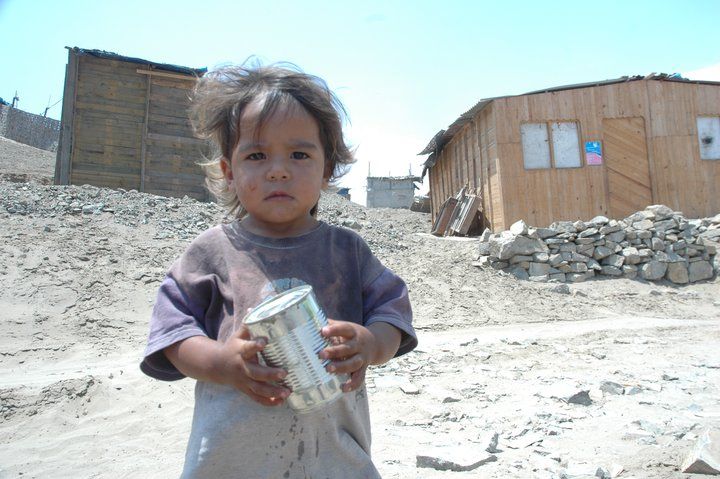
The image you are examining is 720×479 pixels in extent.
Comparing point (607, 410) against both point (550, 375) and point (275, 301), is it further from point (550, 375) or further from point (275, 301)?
point (275, 301)

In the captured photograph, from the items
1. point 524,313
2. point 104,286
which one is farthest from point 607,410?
point 104,286

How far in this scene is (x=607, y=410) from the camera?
146 inches

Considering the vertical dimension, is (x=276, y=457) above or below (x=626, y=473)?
above

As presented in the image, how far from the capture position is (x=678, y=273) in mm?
10461

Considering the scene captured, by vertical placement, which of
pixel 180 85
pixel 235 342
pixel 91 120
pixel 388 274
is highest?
pixel 180 85

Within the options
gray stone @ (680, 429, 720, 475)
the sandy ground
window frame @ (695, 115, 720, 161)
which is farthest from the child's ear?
window frame @ (695, 115, 720, 161)

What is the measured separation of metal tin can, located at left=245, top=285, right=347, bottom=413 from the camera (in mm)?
1108

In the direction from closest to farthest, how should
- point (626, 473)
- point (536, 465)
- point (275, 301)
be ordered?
1. point (275, 301)
2. point (626, 473)
3. point (536, 465)

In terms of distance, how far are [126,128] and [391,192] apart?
19996 millimetres

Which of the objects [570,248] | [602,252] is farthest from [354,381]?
[602,252]

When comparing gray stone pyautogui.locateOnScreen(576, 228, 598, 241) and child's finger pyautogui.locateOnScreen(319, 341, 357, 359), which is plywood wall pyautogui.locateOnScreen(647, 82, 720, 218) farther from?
child's finger pyautogui.locateOnScreen(319, 341, 357, 359)

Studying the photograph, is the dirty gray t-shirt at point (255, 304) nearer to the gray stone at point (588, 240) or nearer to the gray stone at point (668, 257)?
the gray stone at point (588, 240)

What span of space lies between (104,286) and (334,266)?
6701mm

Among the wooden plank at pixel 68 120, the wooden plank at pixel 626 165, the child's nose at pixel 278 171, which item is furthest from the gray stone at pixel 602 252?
the wooden plank at pixel 68 120
